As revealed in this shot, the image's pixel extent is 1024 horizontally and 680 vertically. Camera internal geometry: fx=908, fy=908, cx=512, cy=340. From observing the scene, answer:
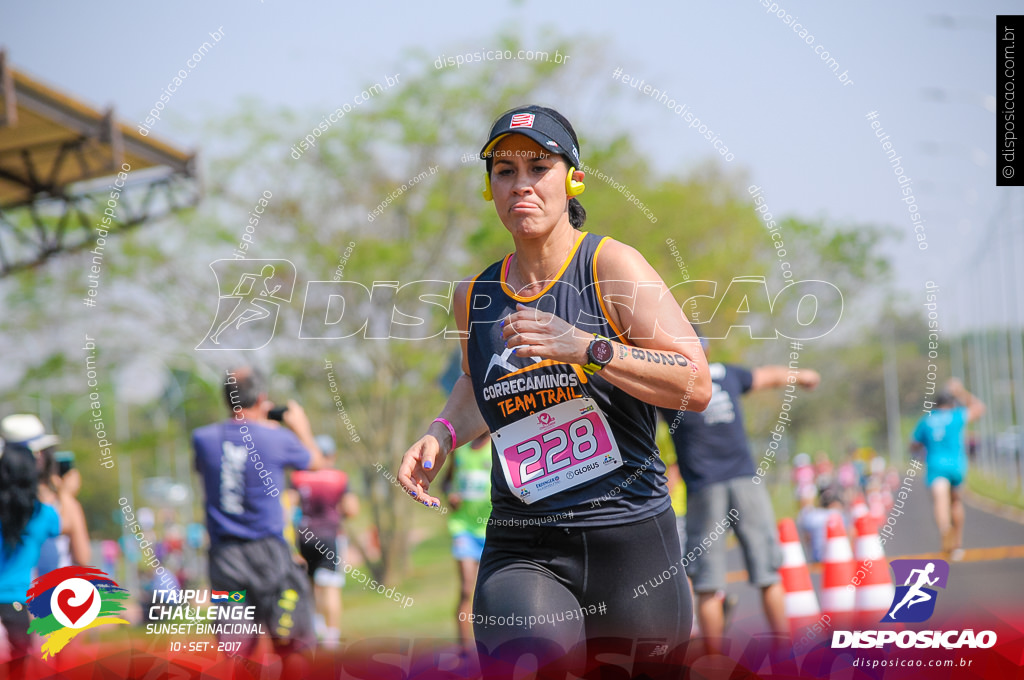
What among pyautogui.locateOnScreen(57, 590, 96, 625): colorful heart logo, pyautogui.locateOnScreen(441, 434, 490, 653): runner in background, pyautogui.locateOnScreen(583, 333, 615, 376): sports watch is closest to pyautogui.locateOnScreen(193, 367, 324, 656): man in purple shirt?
pyautogui.locateOnScreen(57, 590, 96, 625): colorful heart logo

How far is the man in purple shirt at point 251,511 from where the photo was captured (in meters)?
5.34

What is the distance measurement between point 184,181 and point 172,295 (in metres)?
4.62

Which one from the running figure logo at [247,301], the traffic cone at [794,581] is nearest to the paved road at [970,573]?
the traffic cone at [794,581]

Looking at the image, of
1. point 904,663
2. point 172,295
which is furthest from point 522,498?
point 172,295

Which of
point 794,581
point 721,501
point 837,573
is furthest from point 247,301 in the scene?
point 837,573

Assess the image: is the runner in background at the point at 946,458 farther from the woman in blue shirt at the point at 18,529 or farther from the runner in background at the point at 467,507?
the woman in blue shirt at the point at 18,529

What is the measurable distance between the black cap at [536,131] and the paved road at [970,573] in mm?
2358

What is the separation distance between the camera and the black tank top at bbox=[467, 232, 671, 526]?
2529mm

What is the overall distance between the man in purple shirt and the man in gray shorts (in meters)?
2.41

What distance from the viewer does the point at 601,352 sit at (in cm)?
232

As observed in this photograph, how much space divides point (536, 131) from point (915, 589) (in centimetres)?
288

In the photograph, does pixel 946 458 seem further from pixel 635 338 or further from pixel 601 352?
pixel 601 352

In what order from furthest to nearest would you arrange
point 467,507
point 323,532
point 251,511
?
point 323,532, point 467,507, point 251,511

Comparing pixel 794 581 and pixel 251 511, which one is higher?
pixel 251 511
